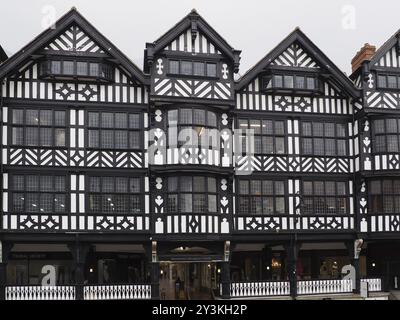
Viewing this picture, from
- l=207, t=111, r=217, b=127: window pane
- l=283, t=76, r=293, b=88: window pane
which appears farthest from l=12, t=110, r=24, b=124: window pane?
l=283, t=76, r=293, b=88: window pane

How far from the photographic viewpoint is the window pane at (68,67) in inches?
774

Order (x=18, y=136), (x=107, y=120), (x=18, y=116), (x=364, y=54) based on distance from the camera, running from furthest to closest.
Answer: (x=364, y=54) → (x=107, y=120) → (x=18, y=116) → (x=18, y=136)

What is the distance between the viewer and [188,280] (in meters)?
23.4

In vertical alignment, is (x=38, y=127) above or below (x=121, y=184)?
above

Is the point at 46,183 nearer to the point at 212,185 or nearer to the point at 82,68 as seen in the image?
the point at 82,68

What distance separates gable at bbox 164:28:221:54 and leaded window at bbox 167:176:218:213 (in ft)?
15.5

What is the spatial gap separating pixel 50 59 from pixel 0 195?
501 cm

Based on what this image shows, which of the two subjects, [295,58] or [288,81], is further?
[295,58]

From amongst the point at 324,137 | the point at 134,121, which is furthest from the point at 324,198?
the point at 134,121

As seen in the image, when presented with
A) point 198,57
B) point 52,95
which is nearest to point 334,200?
point 198,57

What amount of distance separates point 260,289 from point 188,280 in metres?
4.08

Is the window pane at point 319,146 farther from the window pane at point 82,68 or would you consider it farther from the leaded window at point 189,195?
the window pane at point 82,68

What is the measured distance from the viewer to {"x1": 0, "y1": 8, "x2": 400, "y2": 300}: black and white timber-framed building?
1938cm

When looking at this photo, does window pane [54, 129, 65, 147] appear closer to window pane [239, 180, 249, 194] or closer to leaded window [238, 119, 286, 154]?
leaded window [238, 119, 286, 154]
